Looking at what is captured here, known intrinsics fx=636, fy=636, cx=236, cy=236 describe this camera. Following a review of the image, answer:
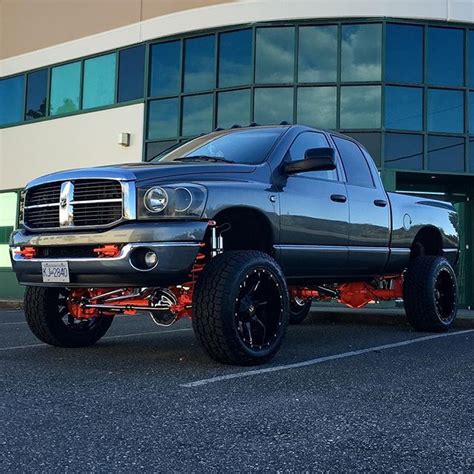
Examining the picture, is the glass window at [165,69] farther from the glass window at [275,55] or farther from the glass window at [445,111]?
the glass window at [445,111]

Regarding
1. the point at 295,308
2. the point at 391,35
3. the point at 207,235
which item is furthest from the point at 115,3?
the point at 207,235

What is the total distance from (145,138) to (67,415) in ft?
39.8

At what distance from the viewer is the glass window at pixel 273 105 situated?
526 inches

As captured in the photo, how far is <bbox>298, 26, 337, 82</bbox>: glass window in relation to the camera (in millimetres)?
13258

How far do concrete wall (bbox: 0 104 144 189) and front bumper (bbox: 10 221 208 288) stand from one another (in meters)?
10.4

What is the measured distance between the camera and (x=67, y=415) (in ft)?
10.4

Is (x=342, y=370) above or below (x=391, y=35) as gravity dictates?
below

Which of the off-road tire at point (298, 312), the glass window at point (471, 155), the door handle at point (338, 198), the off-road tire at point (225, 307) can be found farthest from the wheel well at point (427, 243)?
the glass window at point (471, 155)

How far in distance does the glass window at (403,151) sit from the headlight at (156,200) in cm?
925

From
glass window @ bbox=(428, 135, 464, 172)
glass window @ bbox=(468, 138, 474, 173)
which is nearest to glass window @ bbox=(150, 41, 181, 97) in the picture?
glass window @ bbox=(428, 135, 464, 172)

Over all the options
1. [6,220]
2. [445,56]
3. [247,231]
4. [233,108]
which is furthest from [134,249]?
→ [6,220]

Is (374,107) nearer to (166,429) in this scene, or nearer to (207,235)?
(207,235)

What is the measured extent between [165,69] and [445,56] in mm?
6182

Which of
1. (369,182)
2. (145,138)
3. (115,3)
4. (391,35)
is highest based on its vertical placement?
(115,3)
